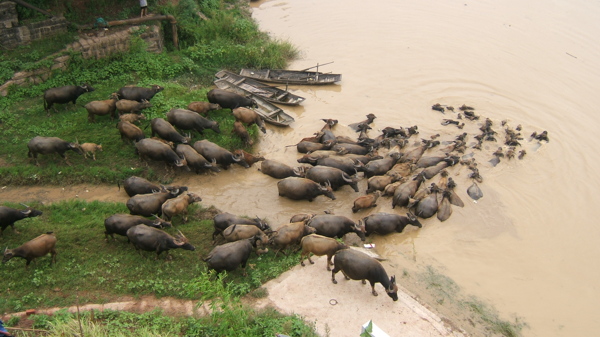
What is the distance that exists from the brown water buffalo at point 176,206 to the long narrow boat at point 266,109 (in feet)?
16.1

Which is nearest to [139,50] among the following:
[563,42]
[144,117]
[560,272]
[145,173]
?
[144,117]

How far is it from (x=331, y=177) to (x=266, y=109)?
15.1ft

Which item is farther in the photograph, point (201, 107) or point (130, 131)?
point (201, 107)

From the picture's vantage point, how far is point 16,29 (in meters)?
14.5

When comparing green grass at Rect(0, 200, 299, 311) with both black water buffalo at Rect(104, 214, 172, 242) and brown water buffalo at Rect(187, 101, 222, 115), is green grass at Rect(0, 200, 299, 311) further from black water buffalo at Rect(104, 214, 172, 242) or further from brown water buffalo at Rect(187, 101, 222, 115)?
brown water buffalo at Rect(187, 101, 222, 115)

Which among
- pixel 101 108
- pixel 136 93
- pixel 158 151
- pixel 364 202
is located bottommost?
pixel 364 202

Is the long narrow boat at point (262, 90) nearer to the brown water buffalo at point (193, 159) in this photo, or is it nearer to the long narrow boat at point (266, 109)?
the long narrow boat at point (266, 109)

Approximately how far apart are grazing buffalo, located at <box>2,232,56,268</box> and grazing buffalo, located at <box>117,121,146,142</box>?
13.0 feet

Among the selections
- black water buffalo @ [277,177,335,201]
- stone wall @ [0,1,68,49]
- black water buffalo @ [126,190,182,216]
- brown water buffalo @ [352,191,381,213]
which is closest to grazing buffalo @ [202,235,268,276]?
black water buffalo @ [126,190,182,216]

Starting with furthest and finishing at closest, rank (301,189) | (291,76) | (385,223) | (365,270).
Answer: (291,76) < (301,189) < (385,223) < (365,270)

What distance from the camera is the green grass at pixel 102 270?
26.9 feet

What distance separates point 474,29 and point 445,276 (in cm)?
1474

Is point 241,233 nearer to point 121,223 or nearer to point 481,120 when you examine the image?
point 121,223

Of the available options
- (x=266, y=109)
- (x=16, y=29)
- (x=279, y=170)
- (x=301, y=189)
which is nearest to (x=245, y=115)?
(x=266, y=109)
